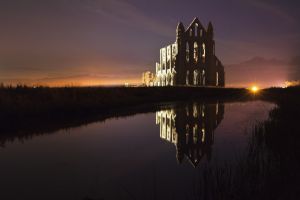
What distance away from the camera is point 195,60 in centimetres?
6256

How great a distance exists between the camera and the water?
279 inches

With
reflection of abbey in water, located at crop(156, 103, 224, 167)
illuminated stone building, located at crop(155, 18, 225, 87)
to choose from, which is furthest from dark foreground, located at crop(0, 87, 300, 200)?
illuminated stone building, located at crop(155, 18, 225, 87)

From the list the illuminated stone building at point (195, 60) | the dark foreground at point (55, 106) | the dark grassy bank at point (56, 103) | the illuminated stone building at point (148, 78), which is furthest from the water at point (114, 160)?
the illuminated stone building at point (148, 78)

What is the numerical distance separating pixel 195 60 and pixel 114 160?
2170 inches

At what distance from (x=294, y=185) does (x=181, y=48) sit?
188 feet

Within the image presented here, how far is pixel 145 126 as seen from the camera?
59.8 feet

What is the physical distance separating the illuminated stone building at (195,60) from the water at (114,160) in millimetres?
45661

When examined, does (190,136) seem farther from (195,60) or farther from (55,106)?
(195,60)

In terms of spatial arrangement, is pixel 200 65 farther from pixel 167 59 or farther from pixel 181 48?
pixel 167 59

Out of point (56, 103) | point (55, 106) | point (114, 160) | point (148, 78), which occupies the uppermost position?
point (148, 78)

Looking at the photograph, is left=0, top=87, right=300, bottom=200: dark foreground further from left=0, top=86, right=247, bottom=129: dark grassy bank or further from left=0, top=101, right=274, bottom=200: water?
left=0, top=101, right=274, bottom=200: water

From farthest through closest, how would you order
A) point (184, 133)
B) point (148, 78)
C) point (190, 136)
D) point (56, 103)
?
point (148, 78)
point (56, 103)
point (184, 133)
point (190, 136)

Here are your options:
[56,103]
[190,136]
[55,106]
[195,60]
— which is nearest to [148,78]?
[195,60]

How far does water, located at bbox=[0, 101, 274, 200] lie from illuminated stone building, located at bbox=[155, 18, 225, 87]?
45.7 meters
